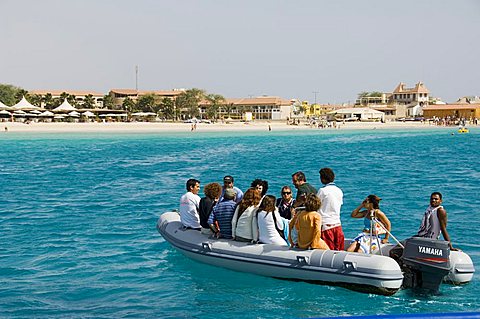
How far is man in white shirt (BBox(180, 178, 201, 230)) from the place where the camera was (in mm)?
9477

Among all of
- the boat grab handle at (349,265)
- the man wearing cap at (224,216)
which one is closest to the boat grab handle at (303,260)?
the boat grab handle at (349,265)

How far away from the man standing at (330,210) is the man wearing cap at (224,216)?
148cm

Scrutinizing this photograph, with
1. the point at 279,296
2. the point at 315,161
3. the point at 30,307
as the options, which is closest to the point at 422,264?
the point at 279,296

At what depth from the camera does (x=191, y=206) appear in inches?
377

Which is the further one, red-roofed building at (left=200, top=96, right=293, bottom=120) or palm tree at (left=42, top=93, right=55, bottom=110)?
red-roofed building at (left=200, top=96, right=293, bottom=120)

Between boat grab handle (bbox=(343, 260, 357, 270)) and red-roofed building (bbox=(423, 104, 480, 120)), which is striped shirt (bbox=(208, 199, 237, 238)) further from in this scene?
red-roofed building (bbox=(423, 104, 480, 120))

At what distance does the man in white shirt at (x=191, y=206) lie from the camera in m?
9.48

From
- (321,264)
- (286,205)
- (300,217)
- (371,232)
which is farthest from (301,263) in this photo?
(286,205)

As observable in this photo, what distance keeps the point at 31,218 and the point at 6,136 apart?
161ft

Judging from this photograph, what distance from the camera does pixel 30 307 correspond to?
298 inches

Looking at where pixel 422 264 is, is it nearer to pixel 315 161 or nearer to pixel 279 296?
pixel 279 296

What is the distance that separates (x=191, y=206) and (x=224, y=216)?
0.89 m

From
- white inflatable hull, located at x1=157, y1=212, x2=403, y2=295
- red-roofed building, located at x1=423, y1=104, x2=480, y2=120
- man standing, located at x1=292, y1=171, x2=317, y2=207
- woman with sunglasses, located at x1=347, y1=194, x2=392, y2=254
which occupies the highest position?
red-roofed building, located at x1=423, y1=104, x2=480, y2=120

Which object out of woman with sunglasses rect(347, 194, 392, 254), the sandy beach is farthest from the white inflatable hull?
the sandy beach
